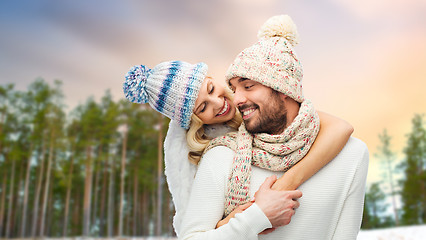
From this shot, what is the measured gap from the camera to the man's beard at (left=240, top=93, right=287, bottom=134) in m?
2.15

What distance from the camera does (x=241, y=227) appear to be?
72.2 inches

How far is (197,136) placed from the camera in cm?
254

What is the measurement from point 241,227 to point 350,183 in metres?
0.80

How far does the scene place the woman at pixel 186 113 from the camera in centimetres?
236

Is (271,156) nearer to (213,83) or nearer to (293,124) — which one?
(293,124)

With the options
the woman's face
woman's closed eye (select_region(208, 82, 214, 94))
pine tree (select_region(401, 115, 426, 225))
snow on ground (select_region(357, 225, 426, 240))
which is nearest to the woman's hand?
the woman's face

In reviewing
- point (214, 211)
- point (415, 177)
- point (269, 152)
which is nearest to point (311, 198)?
point (269, 152)

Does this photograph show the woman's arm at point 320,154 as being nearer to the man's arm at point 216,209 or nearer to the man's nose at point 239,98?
the man's arm at point 216,209

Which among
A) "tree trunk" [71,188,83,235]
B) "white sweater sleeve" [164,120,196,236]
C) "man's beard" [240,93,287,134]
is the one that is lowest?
"tree trunk" [71,188,83,235]

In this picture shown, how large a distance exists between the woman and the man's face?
0.83 feet

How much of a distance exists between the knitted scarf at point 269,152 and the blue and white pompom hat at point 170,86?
18.6 inches

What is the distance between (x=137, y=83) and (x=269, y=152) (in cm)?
105

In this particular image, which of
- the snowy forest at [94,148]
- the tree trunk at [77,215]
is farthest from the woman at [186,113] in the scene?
the tree trunk at [77,215]

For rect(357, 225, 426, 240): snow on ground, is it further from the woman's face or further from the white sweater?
the woman's face
